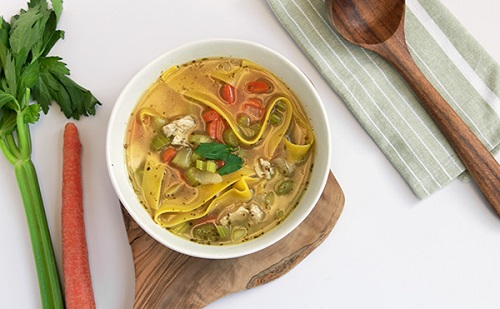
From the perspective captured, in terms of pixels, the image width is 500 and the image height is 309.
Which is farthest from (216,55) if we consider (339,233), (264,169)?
(339,233)

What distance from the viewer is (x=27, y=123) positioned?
373cm

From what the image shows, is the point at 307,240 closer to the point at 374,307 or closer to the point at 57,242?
the point at 374,307

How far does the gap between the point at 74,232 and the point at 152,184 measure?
0.53 meters

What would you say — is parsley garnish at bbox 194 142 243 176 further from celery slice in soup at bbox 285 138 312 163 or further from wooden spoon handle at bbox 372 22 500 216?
wooden spoon handle at bbox 372 22 500 216

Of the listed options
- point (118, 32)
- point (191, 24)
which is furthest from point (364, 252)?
point (118, 32)

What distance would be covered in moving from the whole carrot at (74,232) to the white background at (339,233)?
0.09 meters

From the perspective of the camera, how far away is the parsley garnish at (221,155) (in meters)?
3.46

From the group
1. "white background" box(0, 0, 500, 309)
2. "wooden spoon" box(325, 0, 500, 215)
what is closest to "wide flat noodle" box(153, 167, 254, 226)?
"white background" box(0, 0, 500, 309)

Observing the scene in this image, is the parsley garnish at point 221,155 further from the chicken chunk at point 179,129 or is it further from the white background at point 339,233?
the white background at point 339,233

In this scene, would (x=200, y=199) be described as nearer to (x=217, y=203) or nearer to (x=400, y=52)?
(x=217, y=203)

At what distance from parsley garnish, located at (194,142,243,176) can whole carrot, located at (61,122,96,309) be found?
0.73 meters

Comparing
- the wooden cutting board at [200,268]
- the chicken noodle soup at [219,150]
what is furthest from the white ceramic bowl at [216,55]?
the wooden cutting board at [200,268]

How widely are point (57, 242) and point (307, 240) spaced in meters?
1.42

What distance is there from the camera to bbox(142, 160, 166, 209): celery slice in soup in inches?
136
